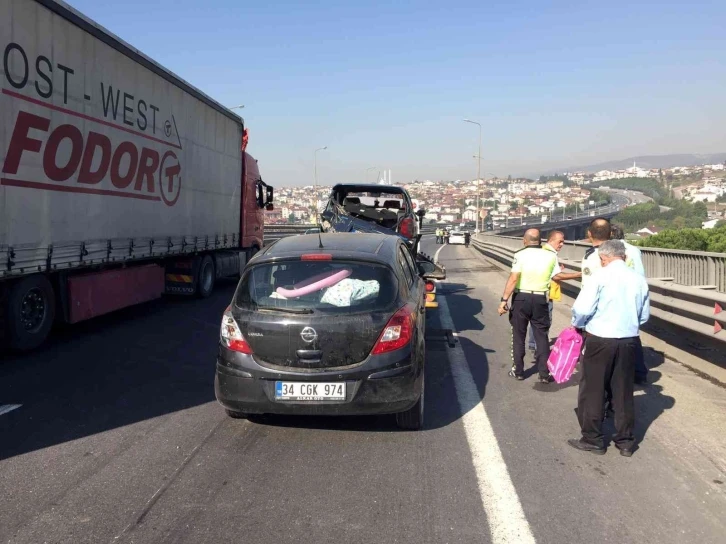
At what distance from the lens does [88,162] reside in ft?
29.6

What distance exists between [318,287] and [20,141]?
4525 millimetres

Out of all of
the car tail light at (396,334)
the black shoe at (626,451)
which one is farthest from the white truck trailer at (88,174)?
the black shoe at (626,451)

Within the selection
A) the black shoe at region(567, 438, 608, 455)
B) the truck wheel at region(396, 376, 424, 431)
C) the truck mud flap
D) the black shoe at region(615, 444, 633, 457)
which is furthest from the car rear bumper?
the truck mud flap

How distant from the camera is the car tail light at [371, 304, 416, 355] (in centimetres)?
494

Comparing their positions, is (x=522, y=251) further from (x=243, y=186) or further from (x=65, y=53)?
(x=243, y=186)

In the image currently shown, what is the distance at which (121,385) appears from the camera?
264 inches

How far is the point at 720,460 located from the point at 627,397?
779mm

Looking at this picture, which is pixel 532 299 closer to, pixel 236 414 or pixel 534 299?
pixel 534 299

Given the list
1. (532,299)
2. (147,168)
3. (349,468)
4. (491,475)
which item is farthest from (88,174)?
(491,475)

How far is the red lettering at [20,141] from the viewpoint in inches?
291

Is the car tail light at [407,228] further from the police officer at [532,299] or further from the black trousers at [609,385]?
the black trousers at [609,385]

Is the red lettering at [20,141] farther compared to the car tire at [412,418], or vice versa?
the red lettering at [20,141]

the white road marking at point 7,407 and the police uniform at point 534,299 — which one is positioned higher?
the police uniform at point 534,299

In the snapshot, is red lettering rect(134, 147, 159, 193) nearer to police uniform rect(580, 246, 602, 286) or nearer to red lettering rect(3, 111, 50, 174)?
red lettering rect(3, 111, 50, 174)
